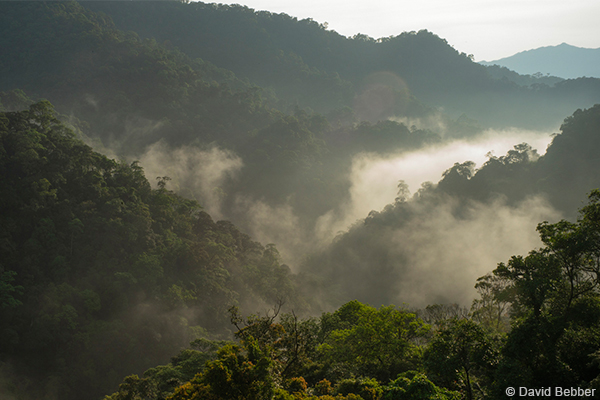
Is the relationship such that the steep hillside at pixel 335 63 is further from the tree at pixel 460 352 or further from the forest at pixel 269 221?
the tree at pixel 460 352

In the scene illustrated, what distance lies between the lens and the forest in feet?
46.3

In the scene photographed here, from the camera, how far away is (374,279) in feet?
241

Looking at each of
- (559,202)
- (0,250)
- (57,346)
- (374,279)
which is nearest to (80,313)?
(57,346)

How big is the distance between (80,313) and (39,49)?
91.7 metres

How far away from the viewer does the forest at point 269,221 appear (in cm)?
1410

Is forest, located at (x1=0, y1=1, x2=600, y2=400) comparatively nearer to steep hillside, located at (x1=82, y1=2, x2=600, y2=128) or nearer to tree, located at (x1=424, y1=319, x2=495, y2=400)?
tree, located at (x1=424, y1=319, x2=495, y2=400)

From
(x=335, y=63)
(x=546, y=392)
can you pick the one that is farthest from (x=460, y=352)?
(x=335, y=63)

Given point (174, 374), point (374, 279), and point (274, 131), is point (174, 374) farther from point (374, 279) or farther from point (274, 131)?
point (274, 131)

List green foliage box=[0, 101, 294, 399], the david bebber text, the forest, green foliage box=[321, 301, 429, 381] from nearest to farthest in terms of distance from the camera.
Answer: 1. the david bebber text
2. the forest
3. green foliage box=[321, 301, 429, 381]
4. green foliage box=[0, 101, 294, 399]

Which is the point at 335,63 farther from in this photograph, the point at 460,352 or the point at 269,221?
the point at 460,352

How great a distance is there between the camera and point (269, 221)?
92.8 m

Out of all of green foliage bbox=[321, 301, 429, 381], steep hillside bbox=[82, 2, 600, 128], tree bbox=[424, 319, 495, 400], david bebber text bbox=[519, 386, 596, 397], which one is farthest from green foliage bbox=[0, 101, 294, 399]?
steep hillside bbox=[82, 2, 600, 128]

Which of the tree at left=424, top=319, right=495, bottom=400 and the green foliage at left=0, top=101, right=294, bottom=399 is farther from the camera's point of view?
the green foliage at left=0, top=101, right=294, bottom=399

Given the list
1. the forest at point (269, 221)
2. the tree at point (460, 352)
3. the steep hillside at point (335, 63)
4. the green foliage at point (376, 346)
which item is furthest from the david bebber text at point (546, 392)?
the steep hillside at point (335, 63)
